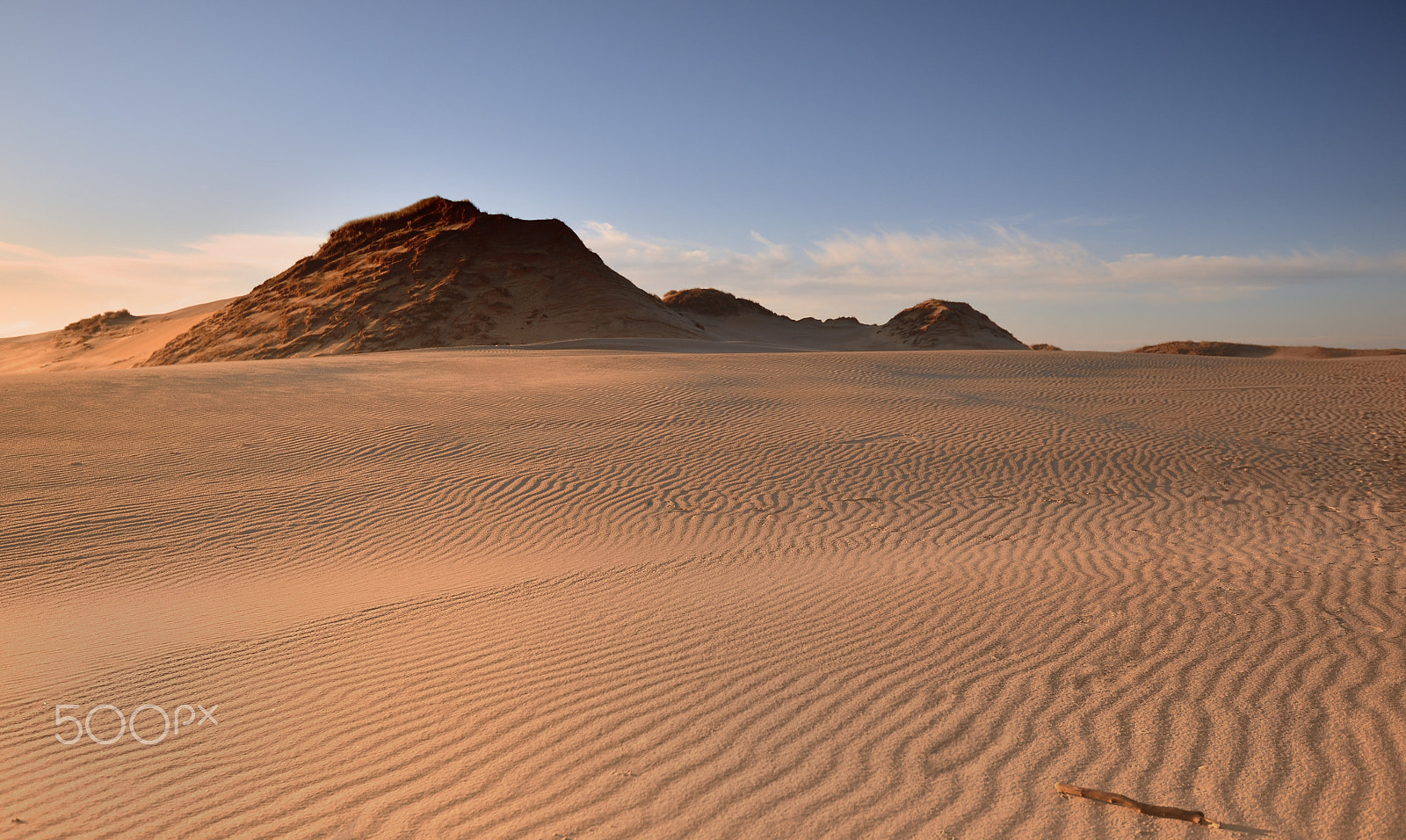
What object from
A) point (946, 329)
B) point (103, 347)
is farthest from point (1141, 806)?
point (103, 347)

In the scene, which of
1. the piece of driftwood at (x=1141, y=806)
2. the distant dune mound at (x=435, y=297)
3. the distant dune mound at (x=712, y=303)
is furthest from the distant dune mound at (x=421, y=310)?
the piece of driftwood at (x=1141, y=806)

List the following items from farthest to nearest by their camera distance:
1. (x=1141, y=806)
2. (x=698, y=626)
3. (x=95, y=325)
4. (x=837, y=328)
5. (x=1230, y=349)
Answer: (x=837, y=328), (x=95, y=325), (x=1230, y=349), (x=698, y=626), (x=1141, y=806)

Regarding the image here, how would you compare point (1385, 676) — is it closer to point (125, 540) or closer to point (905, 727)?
point (905, 727)

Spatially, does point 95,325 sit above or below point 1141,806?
above

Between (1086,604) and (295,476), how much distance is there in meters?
9.54

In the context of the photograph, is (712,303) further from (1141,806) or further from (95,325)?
(1141,806)

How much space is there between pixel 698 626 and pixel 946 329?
56.5 meters

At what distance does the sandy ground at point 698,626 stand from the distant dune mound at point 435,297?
28.0 m

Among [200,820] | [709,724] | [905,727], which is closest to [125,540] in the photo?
[200,820]

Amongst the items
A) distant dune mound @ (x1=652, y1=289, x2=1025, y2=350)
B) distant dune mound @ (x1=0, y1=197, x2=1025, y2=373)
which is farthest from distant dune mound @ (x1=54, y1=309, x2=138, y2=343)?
distant dune mound @ (x1=652, y1=289, x2=1025, y2=350)

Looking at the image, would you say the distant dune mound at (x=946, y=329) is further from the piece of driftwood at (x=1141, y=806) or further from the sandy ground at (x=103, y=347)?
A: the piece of driftwood at (x=1141, y=806)

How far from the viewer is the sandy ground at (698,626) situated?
10.3 ft

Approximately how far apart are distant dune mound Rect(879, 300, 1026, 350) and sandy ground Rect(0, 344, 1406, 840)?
4355 centimetres

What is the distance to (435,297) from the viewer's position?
42.8 meters
